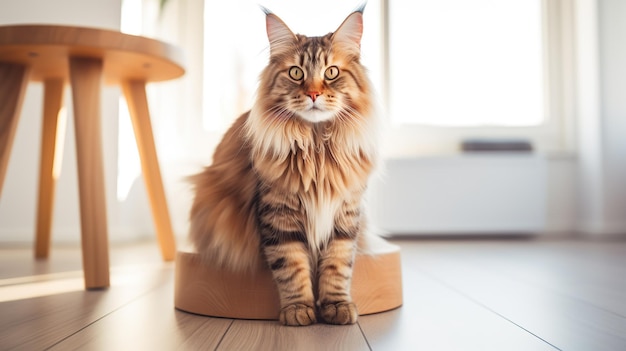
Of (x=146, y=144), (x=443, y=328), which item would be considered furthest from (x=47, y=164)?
(x=443, y=328)

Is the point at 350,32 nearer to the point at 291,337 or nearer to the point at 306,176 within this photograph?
the point at 306,176

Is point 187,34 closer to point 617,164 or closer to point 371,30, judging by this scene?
point 371,30

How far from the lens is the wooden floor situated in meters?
0.85

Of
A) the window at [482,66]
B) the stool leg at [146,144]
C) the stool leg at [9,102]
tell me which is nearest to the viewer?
the stool leg at [9,102]

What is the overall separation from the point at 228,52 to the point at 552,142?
2.19 meters

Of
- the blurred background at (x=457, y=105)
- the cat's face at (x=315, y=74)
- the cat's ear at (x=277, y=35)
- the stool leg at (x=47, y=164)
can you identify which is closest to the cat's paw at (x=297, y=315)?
the cat's face at (x=315, y=74)

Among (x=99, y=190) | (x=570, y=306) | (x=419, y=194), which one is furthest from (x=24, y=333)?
(x=419, y=194)

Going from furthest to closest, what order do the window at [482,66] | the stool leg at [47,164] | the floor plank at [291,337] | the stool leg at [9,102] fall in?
1. the window at [482,66]
2. the stool leg at [47,164]
3. the stool leg at [9,102]
4. the floor plank at [291,337]

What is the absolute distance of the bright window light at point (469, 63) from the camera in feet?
10.6

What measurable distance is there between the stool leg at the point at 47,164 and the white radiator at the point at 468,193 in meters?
1.70

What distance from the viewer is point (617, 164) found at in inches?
113

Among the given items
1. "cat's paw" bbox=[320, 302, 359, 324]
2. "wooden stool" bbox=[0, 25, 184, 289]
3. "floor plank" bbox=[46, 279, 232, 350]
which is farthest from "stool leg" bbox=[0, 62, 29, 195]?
"cat's paw" bbox=[320, 302, 359, 324]

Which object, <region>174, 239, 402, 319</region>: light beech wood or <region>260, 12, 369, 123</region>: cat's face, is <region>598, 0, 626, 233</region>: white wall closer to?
<region>174, 239, 402, 319</region>: light beech wood

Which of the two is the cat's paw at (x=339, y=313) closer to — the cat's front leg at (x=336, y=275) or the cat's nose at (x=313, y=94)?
the cat's front leg at (x=336, y=275)
